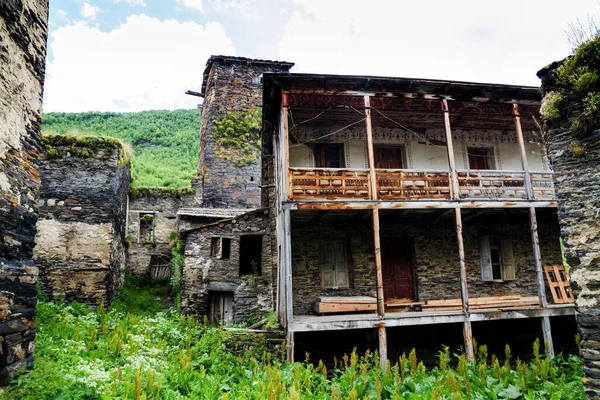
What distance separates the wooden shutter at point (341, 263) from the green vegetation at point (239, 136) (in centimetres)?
Answer: 916

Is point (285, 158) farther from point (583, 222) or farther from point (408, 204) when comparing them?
point (583, 222)

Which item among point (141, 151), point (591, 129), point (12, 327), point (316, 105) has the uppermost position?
point (141, 151)

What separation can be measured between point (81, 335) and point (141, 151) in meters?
32.7

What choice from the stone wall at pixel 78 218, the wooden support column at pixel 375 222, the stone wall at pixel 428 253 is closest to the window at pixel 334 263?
the stone wall at pixel 428 253

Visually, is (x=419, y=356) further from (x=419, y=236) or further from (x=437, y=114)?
(x=437, y=114)

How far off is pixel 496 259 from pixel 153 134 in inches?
1520

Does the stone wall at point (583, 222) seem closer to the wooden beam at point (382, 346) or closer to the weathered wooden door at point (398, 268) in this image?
the wooden beam at point (382, 346)

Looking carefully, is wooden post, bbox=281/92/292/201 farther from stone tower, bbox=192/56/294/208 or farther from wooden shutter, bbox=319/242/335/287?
stone tower, bbox=192/56/294/208

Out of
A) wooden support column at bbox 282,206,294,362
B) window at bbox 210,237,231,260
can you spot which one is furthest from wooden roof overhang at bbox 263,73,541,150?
window at bbox 210,237,231,260

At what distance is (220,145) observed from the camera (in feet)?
69.6

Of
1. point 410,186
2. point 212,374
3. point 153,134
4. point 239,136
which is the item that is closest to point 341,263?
point 410,186

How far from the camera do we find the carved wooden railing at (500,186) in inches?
487

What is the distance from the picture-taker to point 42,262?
1427 centimetres

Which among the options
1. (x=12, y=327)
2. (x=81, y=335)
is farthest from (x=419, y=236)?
(x=12, y=327)
